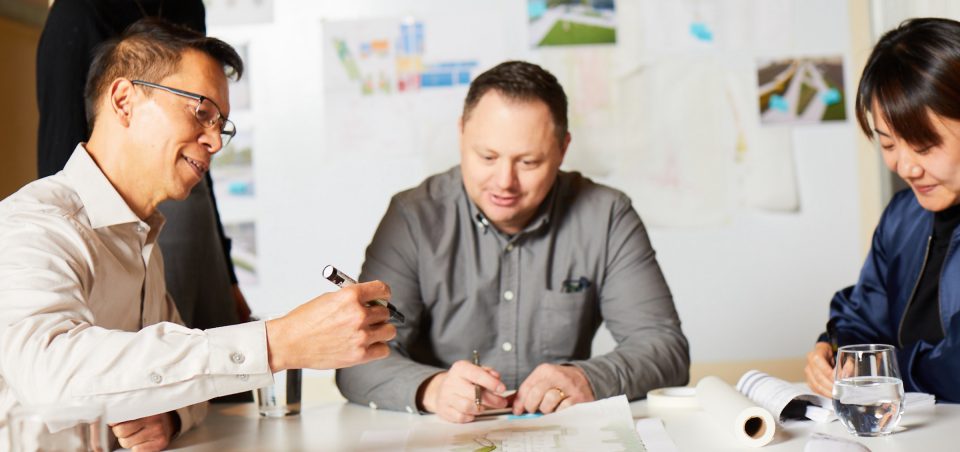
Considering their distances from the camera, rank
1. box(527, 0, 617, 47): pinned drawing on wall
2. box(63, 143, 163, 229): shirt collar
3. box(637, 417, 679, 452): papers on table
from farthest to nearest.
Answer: box(527, 0, 617, 47): pinned drawing on wall → box(63, 143, 163, 229): shirt collar → box(637, 417, 679, 452): papers on table

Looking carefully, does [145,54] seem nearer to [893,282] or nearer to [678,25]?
[893,282]

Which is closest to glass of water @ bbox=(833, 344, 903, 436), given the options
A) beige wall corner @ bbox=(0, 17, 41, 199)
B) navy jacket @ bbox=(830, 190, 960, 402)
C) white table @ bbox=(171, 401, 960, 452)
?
white table @ bbox=(171, 401, 960, 452)

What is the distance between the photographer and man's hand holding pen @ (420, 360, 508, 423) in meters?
1.70

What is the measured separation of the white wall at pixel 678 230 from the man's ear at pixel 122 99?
6.85 ft

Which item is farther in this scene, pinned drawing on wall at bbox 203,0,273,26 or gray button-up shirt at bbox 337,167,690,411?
pinned drawing on wall at bbox 203,0,273,26

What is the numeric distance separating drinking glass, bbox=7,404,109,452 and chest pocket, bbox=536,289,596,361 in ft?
4.75

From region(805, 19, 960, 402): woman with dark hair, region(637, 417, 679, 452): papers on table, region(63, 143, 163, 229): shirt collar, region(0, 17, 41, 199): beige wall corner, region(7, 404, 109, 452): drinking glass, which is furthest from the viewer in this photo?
region(0, 17, 41, 199): beige wall corner

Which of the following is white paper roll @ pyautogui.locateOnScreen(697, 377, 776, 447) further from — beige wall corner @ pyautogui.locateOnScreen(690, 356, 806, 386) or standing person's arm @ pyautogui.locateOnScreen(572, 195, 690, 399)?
beige wall corner @ pyautogui.locateOnScreen(690, 356, 806, 386)

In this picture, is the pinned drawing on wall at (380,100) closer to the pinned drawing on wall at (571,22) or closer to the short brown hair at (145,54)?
the pinned drawing on wall at (571,22)

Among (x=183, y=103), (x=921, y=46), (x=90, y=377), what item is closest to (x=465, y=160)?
(x=183, y=103)

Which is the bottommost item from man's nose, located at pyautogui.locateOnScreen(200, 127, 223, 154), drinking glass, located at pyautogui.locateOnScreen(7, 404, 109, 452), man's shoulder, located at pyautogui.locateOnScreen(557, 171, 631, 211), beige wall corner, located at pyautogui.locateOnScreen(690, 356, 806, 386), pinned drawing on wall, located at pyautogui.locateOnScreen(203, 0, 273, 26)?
beige wall corner, located at pyautogui.locateOnScreen(690, 356, 806, 386)

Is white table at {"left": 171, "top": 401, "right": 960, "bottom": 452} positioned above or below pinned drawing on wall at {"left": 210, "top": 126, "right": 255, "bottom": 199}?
below

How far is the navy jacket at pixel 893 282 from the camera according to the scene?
1.91 metres

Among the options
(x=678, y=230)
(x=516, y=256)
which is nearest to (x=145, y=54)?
(x=516, y=256)
